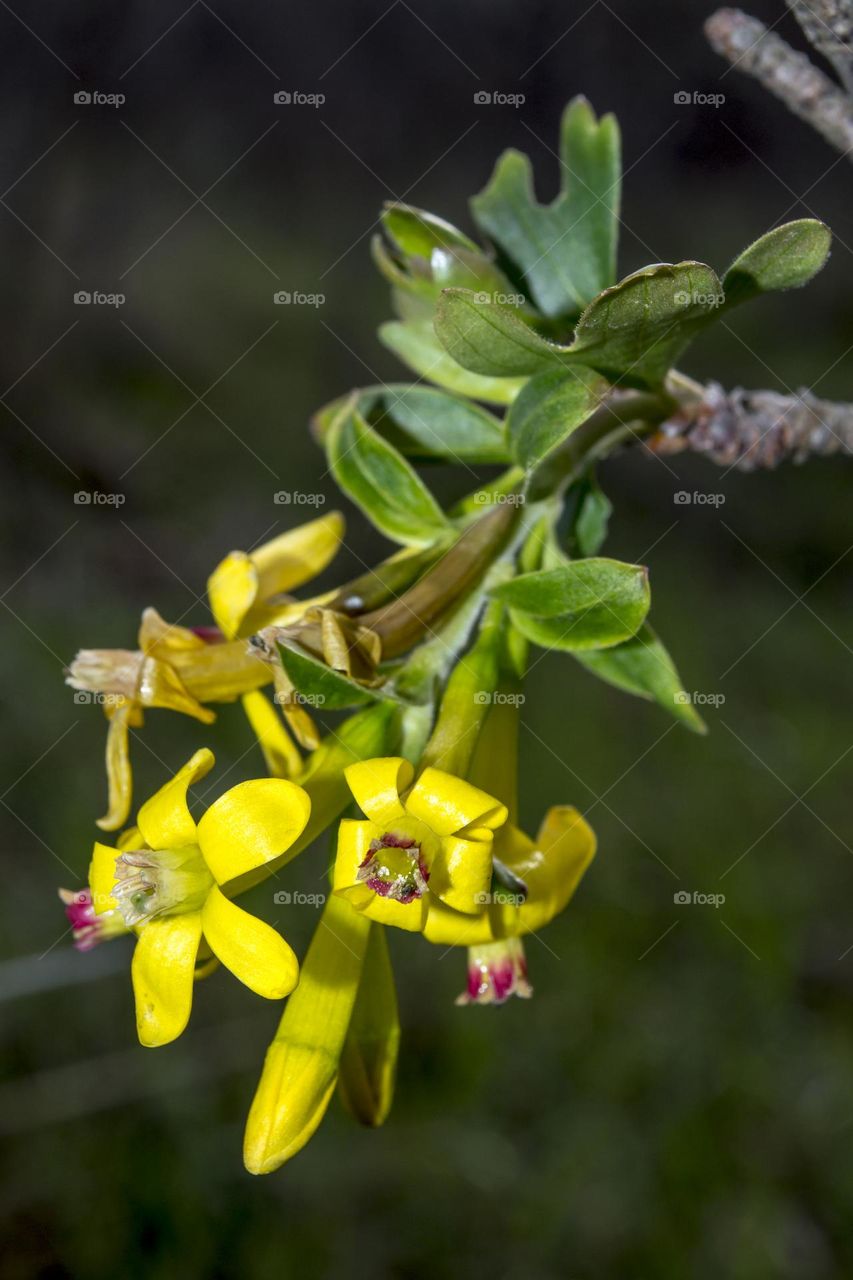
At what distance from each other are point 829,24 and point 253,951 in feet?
4.44

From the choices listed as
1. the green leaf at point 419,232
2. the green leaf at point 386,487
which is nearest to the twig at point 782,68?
the green leaf at point 419,232

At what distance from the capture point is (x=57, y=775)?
183 inches

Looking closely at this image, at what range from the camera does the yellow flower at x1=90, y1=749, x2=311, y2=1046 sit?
1133mm

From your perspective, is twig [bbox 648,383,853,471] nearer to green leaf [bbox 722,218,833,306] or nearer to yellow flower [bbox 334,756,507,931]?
green leaf [bbox 722,218,833,306]

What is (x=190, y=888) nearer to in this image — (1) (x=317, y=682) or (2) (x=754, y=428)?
(1) (x=317, y=682)

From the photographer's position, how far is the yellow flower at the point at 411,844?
1.15 metres

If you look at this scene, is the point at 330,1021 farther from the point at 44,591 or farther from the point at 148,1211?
the point at 44,591

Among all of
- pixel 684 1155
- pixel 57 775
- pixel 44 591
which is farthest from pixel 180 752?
pixel 684 1155

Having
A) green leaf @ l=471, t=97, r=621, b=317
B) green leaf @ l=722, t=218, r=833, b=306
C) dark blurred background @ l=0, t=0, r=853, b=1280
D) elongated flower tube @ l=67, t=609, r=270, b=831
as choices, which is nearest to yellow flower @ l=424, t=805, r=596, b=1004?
elongated flower tube @ l=67, t=609, r=270, b=831

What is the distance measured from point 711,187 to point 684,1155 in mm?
4477

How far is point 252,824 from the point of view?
1.17m

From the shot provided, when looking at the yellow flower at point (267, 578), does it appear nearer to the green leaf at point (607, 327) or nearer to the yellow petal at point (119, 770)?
the yellow petal at point (119, 770)

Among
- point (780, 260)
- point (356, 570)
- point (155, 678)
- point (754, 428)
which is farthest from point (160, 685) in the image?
point (356, 570)

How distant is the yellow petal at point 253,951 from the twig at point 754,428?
1.11 metres
